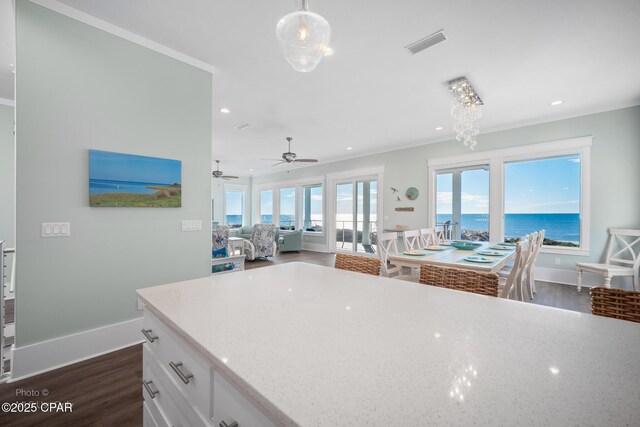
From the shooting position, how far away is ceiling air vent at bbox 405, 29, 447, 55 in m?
2.39

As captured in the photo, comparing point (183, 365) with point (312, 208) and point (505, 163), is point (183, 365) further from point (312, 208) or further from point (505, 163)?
point (312, 208)

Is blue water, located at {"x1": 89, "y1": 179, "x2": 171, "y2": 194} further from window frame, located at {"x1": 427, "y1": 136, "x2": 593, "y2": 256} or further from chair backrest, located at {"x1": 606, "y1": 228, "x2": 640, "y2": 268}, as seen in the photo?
chair backrest, located at {"x1": 606, "y1": 228, "x2": 640, "y2": 268}

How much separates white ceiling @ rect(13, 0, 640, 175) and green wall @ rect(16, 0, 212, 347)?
337 millimetres

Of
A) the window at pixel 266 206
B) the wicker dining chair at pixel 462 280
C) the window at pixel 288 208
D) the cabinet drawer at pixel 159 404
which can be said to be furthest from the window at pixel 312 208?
the cabinet drawer at pixel 159 404

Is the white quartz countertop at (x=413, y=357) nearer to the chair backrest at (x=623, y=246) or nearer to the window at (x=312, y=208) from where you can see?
the chair backrest at (x=623, y=246)

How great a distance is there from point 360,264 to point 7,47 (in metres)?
3.96

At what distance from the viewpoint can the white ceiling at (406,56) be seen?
2105mm

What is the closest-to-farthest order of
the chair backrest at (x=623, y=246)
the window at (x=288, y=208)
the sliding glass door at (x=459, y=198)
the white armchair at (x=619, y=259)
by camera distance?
the white armchair at (x=619, y=259)
the chair backrest at (x=623, y=246)
the sliding glass door at (x=459, y=198)
the window at (x=288, y=208)

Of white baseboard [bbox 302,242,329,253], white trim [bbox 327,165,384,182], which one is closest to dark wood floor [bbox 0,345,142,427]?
white trim [bbox 327,165,384,182]

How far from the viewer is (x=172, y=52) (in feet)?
8.65

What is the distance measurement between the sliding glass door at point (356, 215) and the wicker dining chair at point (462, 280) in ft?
18.2

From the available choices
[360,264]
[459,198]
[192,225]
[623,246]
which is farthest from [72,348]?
[623,246]

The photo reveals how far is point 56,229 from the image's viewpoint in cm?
204

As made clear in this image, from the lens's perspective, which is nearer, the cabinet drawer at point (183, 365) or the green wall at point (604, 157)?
the cabinet drawer at point (183, 365)
